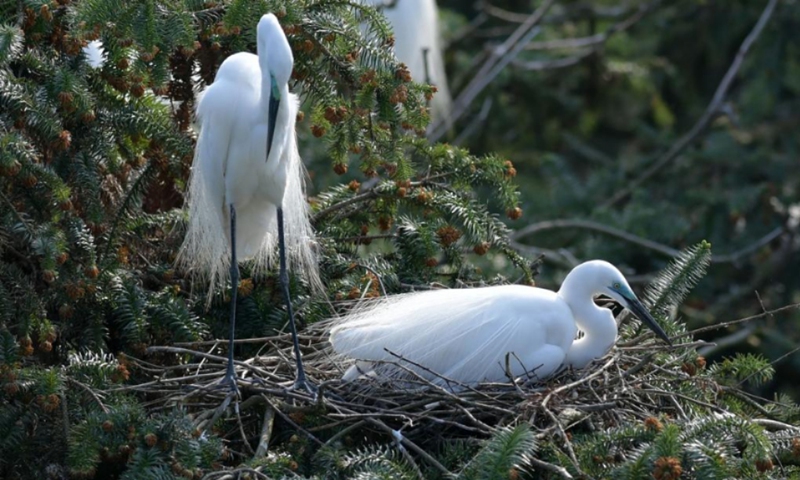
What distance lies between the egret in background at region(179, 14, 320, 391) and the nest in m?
0.11

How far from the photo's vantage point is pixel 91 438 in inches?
117

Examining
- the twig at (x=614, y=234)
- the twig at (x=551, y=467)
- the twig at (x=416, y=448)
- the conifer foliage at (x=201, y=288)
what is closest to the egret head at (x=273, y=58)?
the conifer foliage at (x=201, y=288)

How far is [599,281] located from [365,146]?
901 millimetres

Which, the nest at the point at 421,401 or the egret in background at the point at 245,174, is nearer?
the nest at the point at 421,401

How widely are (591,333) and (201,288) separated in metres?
1.38

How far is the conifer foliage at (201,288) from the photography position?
301 cm

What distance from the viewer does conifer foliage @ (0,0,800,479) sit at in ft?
9.87

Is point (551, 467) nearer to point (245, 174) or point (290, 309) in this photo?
point (290, 309)

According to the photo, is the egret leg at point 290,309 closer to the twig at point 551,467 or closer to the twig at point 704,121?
the twig at point 551,467

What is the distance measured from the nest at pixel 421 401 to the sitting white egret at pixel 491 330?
0.07 metres

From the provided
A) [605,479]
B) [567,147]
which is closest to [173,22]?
[605,479]

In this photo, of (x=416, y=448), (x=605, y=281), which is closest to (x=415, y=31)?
(x=605, y=281)

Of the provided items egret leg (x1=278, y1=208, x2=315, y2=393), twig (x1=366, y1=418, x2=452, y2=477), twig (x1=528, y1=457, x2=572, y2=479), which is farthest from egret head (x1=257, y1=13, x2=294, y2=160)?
twig (x1=528, y1=457, x2=572, y2=479)

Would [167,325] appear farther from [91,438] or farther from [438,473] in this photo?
[438,473]
